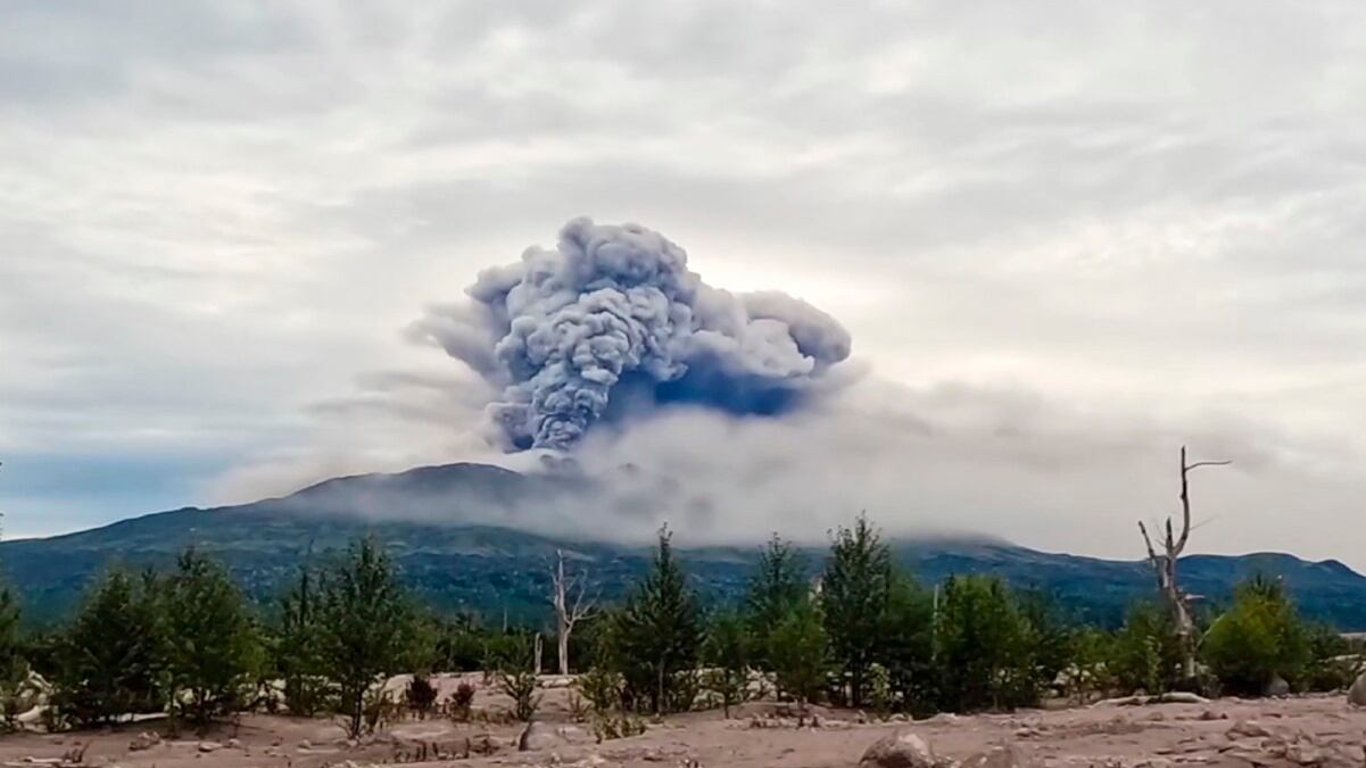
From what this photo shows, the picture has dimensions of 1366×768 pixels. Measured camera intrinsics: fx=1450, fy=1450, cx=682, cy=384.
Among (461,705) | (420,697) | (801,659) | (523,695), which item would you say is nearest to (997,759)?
(801,659)

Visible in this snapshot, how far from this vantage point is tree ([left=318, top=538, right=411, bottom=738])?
34500mm

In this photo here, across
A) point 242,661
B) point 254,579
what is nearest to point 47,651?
point 242,661

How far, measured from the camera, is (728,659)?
4316 cm

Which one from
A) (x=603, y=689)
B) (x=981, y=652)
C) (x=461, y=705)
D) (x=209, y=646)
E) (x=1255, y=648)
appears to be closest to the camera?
(x=209, y=646)

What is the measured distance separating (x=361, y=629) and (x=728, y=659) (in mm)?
12658

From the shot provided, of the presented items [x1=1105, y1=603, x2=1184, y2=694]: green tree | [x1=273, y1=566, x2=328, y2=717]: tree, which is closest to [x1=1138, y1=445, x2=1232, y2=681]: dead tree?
[x1=1105, y1=603, x2=1184, y2=694]: green tree

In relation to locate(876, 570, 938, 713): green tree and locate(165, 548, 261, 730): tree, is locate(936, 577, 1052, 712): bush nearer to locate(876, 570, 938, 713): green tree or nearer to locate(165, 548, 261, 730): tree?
locate(876, 570, 938, 713): green tree

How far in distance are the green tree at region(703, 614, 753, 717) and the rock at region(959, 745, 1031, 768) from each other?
22.1 metres

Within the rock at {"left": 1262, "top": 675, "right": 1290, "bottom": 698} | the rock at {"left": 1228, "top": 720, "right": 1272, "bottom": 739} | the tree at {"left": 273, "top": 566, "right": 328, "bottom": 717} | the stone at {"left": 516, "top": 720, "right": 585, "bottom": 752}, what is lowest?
the rock at {"left": 1262, "top": 675, "right": 1290, "bottom": 698}

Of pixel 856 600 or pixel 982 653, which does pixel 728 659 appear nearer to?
pixel 856 600

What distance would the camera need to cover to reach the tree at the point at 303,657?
36562 mm

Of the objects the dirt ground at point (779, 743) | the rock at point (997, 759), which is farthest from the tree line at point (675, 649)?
the rock at point (997, 759)

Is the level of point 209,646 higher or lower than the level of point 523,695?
higher

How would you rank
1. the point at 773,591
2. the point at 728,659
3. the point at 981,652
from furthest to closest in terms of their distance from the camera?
the point at 773,591
the point at 728,659
the point at 981,652
